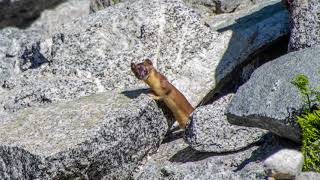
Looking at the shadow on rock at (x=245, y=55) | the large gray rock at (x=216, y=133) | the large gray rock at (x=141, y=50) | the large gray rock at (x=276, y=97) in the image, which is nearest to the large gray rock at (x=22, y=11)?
the large gray rock at (x=141, y=50)

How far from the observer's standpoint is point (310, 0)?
11086mm

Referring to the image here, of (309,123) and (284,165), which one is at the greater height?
(309,123)

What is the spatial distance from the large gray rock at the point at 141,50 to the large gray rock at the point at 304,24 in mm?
911

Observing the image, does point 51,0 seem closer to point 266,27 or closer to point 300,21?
point 266,27

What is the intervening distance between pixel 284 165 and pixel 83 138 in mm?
2376

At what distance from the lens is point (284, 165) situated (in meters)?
8.64

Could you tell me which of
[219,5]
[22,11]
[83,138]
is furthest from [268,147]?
[22,11]

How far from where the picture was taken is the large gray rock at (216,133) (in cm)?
1025

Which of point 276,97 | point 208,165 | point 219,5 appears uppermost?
point 276,97

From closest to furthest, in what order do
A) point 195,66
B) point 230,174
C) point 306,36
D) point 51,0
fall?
1. point 230,174
2. point 306,36
3. point 195,66
4. point 51,0

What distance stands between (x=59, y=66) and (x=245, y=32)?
2373mm

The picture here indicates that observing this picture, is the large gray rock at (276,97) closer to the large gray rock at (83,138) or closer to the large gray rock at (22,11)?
the large gray rock at (83,138)

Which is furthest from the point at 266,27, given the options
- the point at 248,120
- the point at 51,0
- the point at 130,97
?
the point at 51,0

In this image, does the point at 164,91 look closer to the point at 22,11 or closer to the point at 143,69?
the point at 143,69
